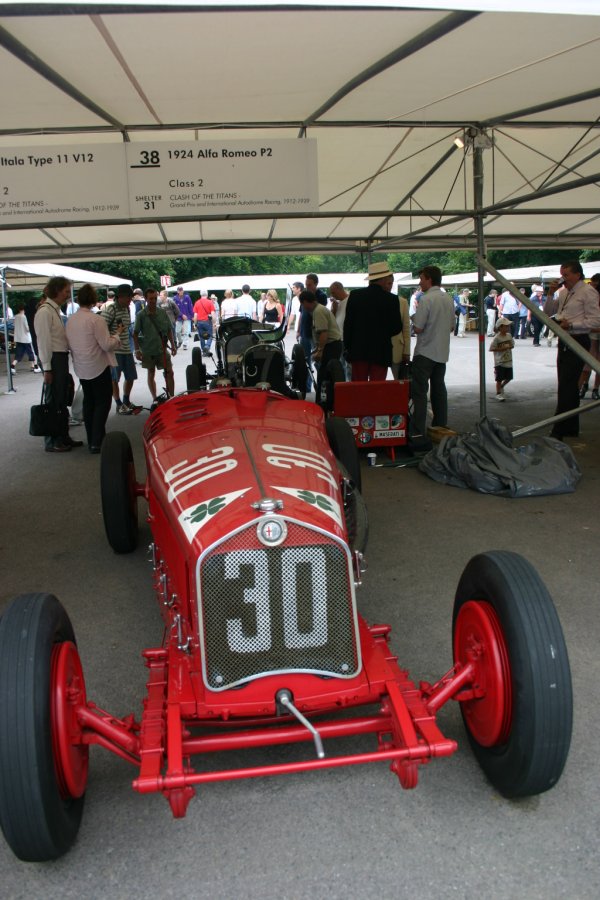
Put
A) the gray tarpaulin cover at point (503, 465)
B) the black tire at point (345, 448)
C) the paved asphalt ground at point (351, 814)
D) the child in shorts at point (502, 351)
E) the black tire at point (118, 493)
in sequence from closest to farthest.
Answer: the paved asphalt ground at point (351, 814) → the black tire at point (118, 493) → the black tire at point (345, 448) → the gray tarpaulin cover at point (503, 465) → the child in shorts at point (502, 351)

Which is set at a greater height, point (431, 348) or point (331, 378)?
point (431, 348)

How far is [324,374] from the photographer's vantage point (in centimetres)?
907

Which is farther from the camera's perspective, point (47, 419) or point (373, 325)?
point (373, 325)

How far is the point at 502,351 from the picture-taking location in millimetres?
10305

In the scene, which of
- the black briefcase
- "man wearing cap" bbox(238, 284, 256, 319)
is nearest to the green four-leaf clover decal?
the black briefcase

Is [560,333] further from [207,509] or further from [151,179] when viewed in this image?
[207,509]

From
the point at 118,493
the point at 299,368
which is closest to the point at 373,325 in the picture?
the point at 299,368

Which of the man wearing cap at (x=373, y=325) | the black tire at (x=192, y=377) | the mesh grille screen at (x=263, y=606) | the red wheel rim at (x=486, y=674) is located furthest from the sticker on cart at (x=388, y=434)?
the mesh grille screen at (x=263, y=606)

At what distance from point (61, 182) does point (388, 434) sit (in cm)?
401

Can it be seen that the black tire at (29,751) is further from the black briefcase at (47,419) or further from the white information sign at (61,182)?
the black briefcase at (47,419)

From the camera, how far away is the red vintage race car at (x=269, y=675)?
202 cm

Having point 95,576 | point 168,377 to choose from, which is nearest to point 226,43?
Result: point 95,576

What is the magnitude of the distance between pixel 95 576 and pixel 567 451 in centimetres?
428

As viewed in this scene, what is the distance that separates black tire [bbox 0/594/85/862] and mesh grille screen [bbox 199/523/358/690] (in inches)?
20.7
